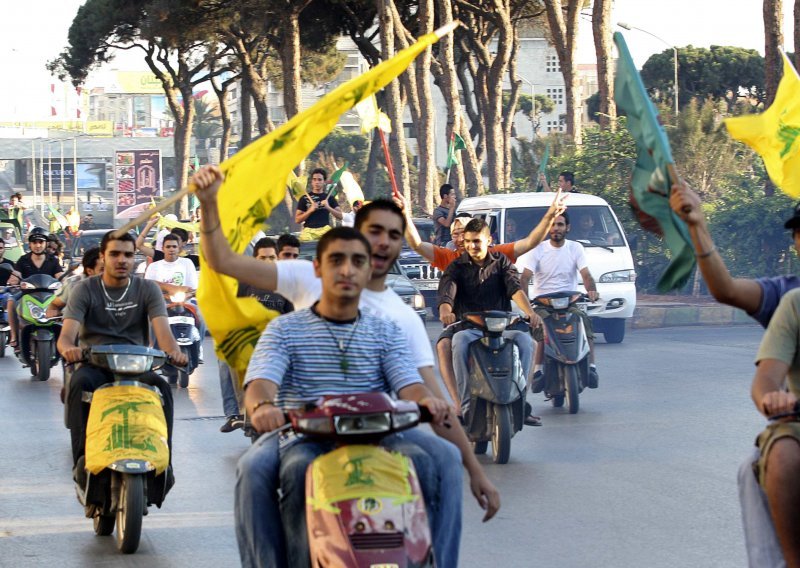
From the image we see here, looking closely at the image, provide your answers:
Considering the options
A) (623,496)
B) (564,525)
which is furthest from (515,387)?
(564,525)

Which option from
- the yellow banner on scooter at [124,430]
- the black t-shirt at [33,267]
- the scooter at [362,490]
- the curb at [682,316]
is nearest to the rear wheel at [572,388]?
the yellow banner on scooter at [124,430]

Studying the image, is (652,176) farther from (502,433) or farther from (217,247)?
(502,433)

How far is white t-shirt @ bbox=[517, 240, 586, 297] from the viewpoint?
14102mm

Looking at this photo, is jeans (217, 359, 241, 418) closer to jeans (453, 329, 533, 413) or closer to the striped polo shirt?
jeans (453, 329, 533, 413)

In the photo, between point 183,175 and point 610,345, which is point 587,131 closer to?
point 610,345

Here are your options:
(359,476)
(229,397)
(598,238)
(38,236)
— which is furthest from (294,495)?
(598,238)

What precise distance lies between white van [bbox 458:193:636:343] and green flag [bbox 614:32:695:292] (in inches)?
576

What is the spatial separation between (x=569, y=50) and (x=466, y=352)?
24812 millimetres

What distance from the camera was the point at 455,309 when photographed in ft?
35.8

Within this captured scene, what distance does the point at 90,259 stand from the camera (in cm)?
1095

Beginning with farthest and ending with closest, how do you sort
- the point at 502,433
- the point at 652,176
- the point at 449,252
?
the point at 449,252
the point at 502,433
the point at 652,176

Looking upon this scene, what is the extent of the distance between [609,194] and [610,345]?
8789mm

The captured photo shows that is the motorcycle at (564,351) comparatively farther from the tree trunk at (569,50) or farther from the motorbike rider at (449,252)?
the tree trunk at (569,50)

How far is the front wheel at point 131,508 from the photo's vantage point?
24.1 feet
